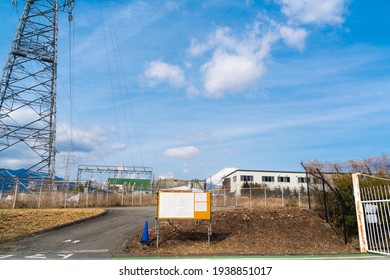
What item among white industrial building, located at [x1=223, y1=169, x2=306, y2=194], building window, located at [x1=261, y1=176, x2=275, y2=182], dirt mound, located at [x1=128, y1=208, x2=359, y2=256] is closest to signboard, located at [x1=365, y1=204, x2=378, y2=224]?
dirt mound, located at [x1=128, y1=208, x2=359, y2=256]

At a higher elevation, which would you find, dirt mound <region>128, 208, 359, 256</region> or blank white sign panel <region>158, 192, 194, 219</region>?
blank white sign panel <region>158, 192, 194, 219</region>

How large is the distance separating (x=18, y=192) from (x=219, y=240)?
2039cm

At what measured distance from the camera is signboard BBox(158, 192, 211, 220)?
35.8ft

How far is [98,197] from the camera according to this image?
1103 inches

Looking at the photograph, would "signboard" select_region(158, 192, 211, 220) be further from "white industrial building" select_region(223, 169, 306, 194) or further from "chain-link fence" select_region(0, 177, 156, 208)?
"white industrial building" select_region(223, 169, 306, 194)

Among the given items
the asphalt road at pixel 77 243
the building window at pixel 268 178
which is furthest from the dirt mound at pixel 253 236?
the building window at pixel 268 178

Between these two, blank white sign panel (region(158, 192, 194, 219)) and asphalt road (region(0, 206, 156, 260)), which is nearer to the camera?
asphalt road (region(0, 206, 156, 260))

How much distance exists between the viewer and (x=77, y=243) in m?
11.2

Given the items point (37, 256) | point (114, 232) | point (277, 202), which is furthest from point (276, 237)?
point (277, 202)

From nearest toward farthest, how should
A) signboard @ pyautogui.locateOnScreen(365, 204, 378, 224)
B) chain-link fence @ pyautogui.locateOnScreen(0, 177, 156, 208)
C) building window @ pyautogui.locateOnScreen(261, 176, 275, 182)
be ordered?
signboard @ pyautogui.locateOnScreen(365, 204, 378, 224)
chain-link fence @ pyautogui.locateOnScreen(0, 177, 156, 208)
building window @ pyautogui.locateOnScreen(261, 176, 275, 182)

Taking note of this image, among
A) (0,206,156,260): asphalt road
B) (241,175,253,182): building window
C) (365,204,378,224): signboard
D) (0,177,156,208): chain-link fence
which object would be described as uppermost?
(241,175,253,182): building window

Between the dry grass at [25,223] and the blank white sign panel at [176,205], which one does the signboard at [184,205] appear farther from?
the dry grass at [25,223]

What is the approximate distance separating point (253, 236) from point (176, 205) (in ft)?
11.6

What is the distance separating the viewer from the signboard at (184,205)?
1090 cm
